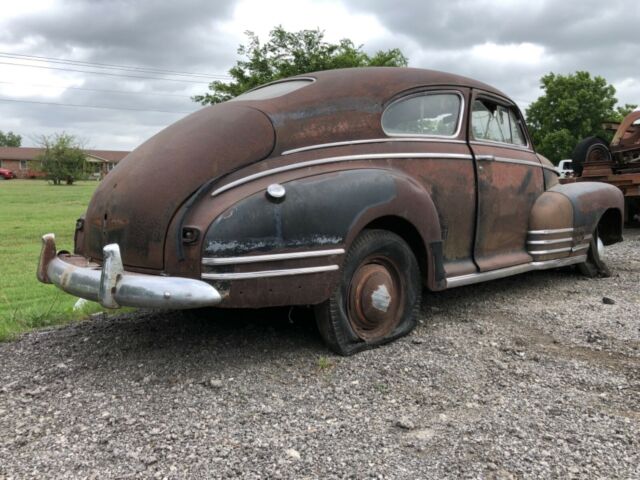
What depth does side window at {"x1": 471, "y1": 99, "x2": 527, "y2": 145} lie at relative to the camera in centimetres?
455

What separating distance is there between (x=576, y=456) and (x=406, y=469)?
2.34 ft

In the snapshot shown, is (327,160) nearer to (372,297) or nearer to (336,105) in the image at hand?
(336,105)

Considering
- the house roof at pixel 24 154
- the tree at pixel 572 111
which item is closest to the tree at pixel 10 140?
the house roof at pixel 24 154

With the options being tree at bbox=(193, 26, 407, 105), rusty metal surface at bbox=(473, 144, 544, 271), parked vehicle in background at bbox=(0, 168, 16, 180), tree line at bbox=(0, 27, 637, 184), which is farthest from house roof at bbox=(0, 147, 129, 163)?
rusty metal surface at bbox=(473, 144, 544, 271)

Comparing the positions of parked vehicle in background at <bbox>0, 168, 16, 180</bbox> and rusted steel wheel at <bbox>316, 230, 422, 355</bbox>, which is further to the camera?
parked vehicle in background at <bbox>0, 168, 16, 180</bbox>

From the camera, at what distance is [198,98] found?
15.3 m

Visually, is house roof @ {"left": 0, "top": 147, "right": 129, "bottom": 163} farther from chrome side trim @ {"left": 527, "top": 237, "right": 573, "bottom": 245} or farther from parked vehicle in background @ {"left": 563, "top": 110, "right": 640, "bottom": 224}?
chrome side trim @ {"left": 527, "top": 237, "right": 573, "bottom": 245}

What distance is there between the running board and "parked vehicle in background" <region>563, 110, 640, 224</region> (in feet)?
14.7

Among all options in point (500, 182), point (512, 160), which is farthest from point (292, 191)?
point (512, 160)

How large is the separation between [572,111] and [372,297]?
35621 mm

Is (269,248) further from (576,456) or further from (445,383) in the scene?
(576,456)

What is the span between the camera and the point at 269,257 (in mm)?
2951

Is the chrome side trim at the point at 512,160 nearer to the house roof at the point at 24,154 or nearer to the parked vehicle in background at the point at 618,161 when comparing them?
the parked vehicle in background at the point at 618,161

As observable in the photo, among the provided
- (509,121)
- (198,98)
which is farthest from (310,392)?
(198,98)
